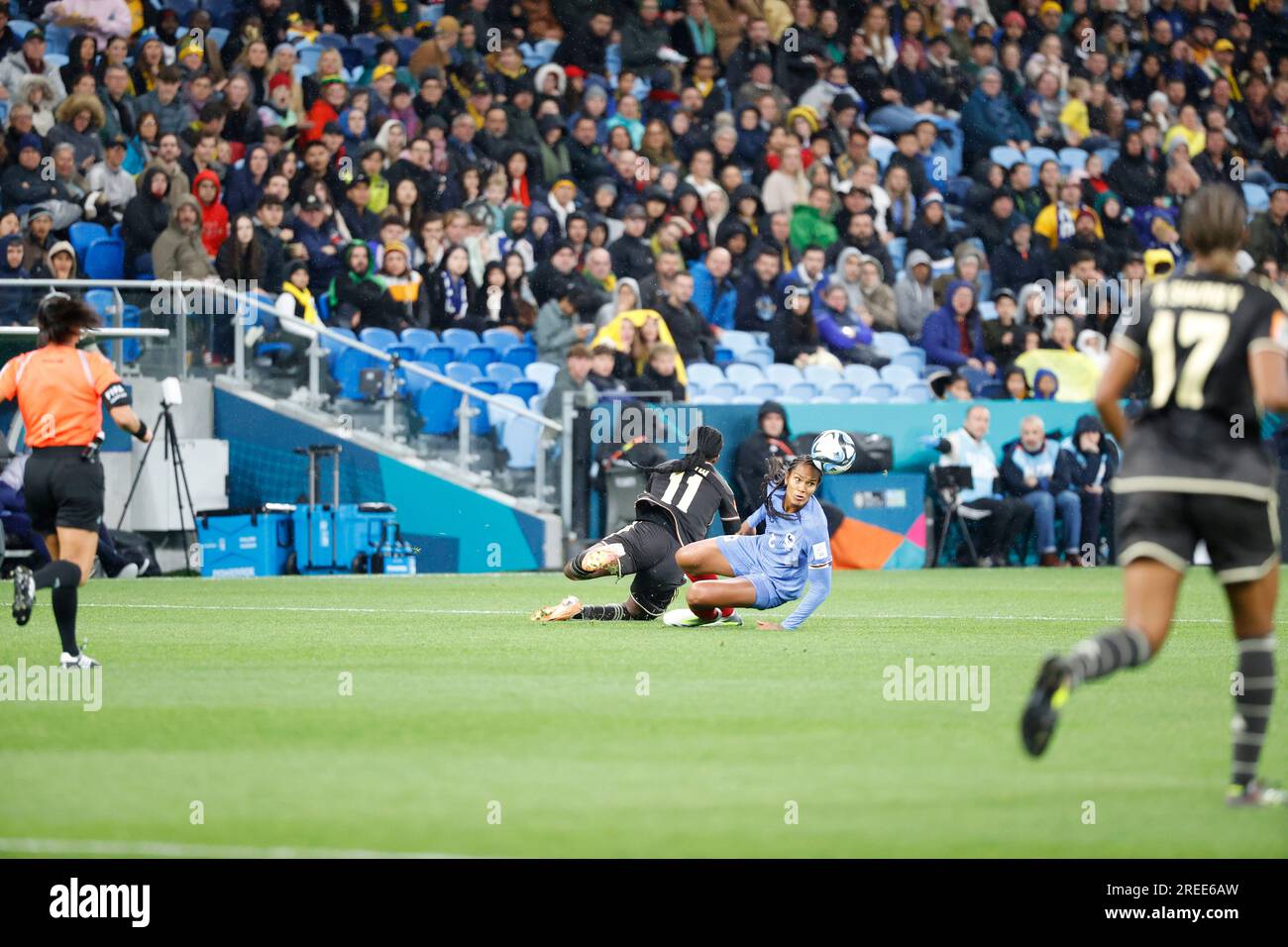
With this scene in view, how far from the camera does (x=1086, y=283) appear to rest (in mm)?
27016

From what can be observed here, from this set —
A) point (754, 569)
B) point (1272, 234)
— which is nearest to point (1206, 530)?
point (754, 569)

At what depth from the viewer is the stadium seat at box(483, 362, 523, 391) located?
74.1 feet

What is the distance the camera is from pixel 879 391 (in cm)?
2427

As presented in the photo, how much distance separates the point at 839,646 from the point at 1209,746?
4.50 meters

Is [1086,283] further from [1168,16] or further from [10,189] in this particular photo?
[10,189]

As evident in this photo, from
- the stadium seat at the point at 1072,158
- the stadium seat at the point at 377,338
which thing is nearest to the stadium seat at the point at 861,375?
the stadium seat at the point at 377,338

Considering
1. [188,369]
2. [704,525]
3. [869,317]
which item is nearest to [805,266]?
[869,317]

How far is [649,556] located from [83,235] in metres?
10.0

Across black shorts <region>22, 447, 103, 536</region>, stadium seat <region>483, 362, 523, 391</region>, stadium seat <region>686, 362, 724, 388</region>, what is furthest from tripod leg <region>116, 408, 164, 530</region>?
black shorts <region>22, 447, 103, 536</region>

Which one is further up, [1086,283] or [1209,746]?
[1086,283]

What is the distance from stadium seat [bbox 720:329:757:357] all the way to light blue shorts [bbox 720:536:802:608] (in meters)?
11.2

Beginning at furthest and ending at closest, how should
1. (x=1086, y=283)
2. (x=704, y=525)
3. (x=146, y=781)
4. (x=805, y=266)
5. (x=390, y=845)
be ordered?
(x=1086, y=283)
(x=805, y=266)
(x=704, y=525)
(x=146, y=781)
(x=390, y=845)

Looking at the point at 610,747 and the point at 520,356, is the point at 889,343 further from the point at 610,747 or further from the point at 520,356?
the point at 610,747

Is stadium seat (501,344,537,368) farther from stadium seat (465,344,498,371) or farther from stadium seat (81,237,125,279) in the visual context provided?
stadium seat (81,237,125,279)
